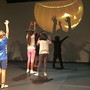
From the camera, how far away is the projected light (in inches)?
363

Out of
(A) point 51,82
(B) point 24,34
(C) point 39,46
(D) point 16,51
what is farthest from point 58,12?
(A) point 51,82

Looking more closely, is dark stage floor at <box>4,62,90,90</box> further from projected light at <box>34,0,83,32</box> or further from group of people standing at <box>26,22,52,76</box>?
projected light at <box>34,0,83,32</box>

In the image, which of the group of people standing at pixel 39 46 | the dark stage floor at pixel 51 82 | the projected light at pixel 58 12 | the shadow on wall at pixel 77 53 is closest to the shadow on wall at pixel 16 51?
the projected light at pixel 58 12

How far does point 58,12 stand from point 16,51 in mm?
2767

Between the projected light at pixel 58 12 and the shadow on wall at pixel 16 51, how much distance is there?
1.43 meters

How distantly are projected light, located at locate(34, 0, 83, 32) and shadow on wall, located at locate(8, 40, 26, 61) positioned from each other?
4.69 feet

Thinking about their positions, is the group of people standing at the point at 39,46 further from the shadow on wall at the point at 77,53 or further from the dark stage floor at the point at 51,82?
the shadow on wall at the point at 77,53

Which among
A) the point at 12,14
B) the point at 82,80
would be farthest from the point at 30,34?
the point at 12,14

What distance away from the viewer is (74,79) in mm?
5750

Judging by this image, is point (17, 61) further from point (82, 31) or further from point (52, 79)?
point (52, 79)

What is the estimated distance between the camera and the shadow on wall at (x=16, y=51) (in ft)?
32.8

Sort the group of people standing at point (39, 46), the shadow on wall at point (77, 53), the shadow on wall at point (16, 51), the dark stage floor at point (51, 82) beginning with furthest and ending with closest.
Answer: the shadow on wall at point (16, 51)
the shadow on wall at point (77, 53)
the group of people standing at point (39, 46)
the dark stage floor at point (51, 82)

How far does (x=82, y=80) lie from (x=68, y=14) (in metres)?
4.29

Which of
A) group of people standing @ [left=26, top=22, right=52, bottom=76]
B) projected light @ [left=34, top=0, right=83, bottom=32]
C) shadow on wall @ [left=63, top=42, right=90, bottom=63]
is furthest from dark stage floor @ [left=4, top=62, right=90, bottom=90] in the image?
projected light @ [left=34, top=0, right=83, bottom=32]
